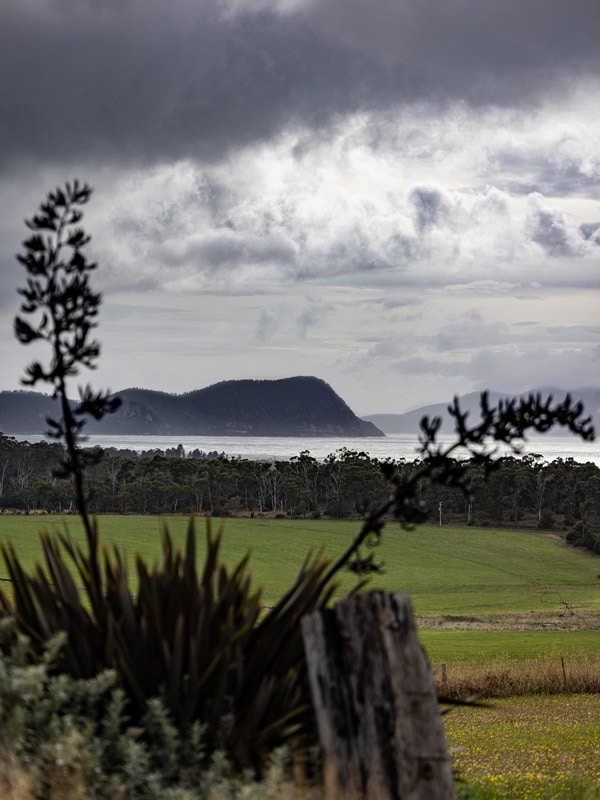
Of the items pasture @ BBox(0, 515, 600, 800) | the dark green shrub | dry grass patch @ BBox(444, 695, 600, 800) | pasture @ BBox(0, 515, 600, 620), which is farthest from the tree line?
dry grass patch @ BBox(444, 695, 600, 800)

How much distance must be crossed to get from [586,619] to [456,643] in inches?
713

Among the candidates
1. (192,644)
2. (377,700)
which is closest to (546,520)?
(377,700)

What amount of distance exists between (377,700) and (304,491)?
12015 cm

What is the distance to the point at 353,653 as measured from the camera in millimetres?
4742

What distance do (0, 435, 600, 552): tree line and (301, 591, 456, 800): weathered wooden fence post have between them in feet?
355

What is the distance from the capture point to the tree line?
11775 cm

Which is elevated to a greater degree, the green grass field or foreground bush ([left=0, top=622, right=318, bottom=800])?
foreground bush ([left=0, top=622, right=318, bottom=800])

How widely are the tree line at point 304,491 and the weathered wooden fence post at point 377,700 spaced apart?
4258 inches

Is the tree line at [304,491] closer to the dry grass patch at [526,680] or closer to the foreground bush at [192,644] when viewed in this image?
the dry grass patch at [526,680]

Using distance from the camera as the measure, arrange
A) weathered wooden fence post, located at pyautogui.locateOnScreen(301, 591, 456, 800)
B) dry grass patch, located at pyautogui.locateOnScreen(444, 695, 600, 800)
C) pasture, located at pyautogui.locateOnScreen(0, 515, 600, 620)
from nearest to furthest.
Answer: weathered wooden fence post, located at pyautogui.locateOnScreen(301, 591, 456, 800), dry grass patch, located at pyautogui.locateOnScreen(444, 695, 600, 800), pasture, located at pyautogui.locateOnScreen(0, 515, 600, 620)

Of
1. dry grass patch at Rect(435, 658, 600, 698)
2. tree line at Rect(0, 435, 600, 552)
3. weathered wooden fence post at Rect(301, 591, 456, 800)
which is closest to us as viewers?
weathered wooden fence post at Rect(301, 591, 456, 800)

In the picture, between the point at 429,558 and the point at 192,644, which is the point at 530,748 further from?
the point at 429,558

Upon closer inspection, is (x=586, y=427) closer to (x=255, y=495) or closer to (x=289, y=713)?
(x=289, y=713)

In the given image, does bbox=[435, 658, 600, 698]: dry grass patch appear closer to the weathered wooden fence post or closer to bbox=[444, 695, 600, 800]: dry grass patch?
bbox=[444, 695, 600, 800]: dry grass patch
